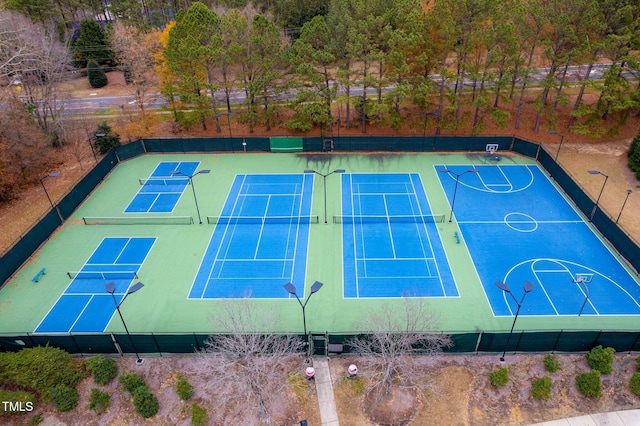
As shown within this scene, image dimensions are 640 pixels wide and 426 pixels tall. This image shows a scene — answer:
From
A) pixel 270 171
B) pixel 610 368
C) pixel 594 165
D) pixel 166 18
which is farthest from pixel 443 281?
pixel 166 18

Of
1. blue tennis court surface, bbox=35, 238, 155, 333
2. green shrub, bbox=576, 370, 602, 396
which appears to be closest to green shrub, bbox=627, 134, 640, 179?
green shrub, bbox=576, 370, 602, 396

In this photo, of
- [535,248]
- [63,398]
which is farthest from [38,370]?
[535,248]

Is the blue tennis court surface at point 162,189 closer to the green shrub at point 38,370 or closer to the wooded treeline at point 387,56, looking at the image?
the wooded treeline at point 387,56

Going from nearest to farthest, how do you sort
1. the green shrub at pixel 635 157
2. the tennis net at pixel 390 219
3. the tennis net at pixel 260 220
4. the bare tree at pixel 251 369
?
the bare tree at pixel 251 369 → the tennis net at pixel 390 219 → the tennis net at pixel 260 220 → the green shrub at pixel 635 157

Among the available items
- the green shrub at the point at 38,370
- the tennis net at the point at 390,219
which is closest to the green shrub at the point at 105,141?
the tennis net at the point at 390,219

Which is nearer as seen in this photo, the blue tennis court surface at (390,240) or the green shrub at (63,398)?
the green shrub at (63,398)

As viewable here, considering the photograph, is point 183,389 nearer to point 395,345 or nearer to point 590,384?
point 395,345

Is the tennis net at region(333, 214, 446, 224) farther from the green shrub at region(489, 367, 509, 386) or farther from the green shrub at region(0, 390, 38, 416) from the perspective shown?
the green shrub at region(0, 390, 38, 416)
